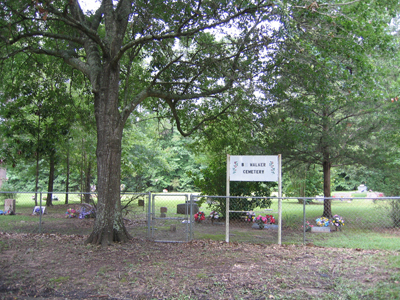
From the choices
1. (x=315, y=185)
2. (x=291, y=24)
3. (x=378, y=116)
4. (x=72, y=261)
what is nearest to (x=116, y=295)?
(x=72, y=261)

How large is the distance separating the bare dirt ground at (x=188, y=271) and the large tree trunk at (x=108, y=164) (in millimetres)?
431

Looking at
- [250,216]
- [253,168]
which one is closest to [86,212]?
[250,216]

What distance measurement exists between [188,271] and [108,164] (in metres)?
3.53

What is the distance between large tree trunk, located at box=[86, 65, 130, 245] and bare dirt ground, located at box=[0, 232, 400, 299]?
431 mm

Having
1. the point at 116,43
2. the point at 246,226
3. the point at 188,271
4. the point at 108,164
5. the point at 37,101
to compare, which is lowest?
the point at 188,271

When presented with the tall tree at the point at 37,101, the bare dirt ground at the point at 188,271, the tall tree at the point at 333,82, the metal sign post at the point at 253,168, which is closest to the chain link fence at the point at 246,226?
the metal sign post at the point at 253,168

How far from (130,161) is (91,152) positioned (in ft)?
13.5

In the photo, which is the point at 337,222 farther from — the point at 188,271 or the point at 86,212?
the point at 86,212

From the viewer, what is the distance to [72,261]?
22.2 feet

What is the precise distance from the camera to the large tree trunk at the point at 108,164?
823 centimetres

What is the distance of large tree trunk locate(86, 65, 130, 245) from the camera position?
8.23 meters

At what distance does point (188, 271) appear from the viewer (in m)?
6.20

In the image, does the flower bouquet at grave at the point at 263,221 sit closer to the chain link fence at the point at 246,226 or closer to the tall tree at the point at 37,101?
the chain link fence at the point at 246,226

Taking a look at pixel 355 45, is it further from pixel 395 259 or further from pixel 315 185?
pixel 315 185
